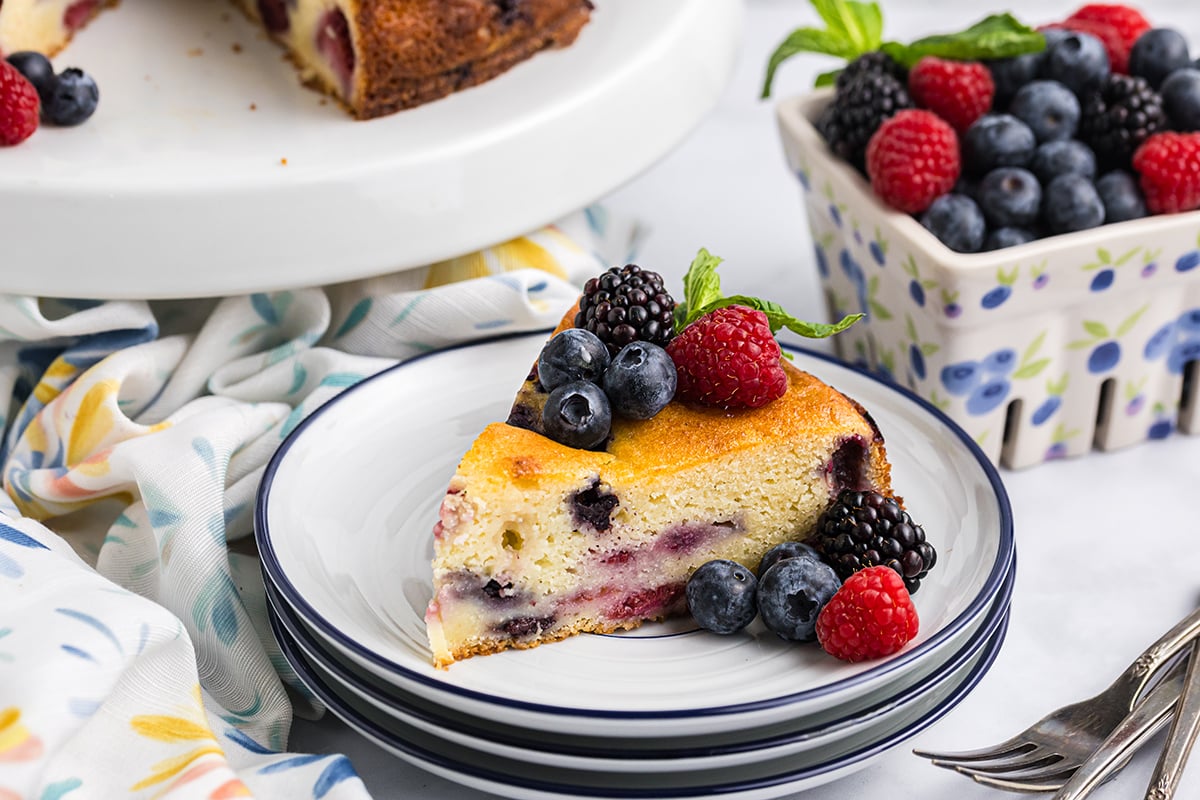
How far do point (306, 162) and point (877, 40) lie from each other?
0.91 m

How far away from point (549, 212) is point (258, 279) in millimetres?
411

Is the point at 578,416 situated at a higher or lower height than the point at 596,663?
higher

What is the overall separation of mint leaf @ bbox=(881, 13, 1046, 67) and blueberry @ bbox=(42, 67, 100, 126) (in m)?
1.14

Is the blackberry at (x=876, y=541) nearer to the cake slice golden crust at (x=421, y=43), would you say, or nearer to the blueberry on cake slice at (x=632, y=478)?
the blueberry on cake slice at (x=632, y=478)

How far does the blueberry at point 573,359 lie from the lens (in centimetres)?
146

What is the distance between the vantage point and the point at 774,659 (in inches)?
52.9

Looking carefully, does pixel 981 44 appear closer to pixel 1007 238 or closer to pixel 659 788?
pixel 1007 238

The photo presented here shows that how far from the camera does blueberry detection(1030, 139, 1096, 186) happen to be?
70.9 inches

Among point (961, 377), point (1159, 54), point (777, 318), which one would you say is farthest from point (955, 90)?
point (777, 318)

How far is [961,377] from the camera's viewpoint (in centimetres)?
180

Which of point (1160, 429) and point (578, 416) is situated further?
point (1160, 429)

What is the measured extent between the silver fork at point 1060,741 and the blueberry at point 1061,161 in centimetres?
64

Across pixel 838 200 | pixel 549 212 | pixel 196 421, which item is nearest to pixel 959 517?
pixel 838 200

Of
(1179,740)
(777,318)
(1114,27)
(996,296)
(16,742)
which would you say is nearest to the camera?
(16,742)
